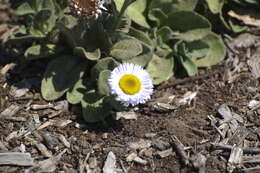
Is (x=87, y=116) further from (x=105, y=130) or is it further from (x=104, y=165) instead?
(x=104, y=165)

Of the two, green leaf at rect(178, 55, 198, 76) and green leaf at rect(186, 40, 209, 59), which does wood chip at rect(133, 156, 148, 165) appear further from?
green leaf at rect(186, 40, 209, 59)

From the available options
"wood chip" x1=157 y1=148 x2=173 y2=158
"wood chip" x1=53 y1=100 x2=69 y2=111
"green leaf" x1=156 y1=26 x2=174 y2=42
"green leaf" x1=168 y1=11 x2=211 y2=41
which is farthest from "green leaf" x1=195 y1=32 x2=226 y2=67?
"wood chip" x1=53 y1=100 x2=69 y2=111

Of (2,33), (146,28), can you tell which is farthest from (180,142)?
(2,33)

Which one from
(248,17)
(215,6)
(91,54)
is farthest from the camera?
(248,17)

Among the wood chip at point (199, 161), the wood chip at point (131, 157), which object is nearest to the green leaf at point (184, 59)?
the wood chip at point (199, 161)

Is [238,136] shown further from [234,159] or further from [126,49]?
[126,49]

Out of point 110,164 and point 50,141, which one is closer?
point 110,164

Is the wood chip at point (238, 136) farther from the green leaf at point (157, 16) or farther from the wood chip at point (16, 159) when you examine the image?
the wood chip at point (16, 159)

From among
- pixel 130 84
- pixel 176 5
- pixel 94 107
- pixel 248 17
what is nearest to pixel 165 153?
pixel 130 84

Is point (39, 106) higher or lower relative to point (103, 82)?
lower
